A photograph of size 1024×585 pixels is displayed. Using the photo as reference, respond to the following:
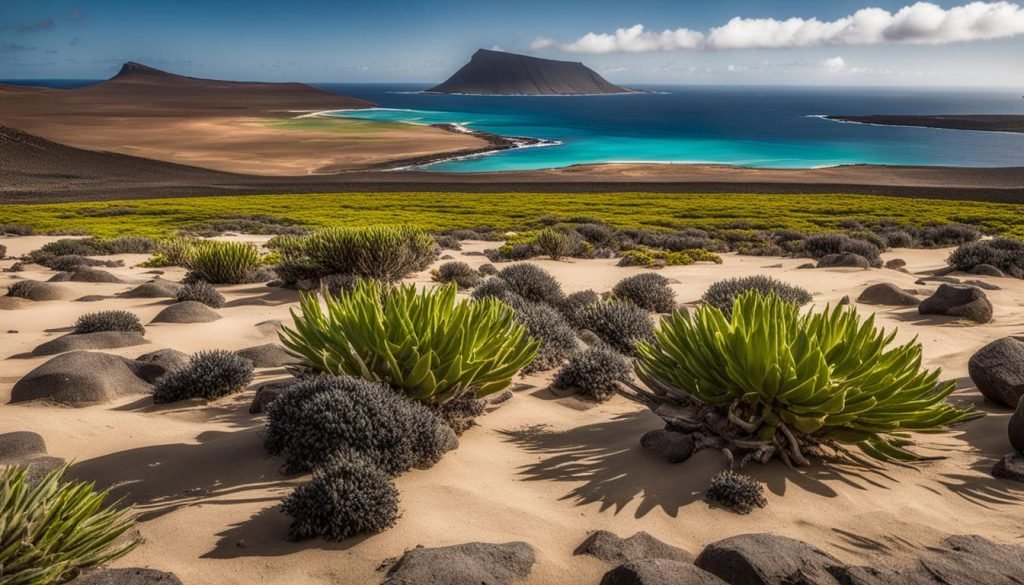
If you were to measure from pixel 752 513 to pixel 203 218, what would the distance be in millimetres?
31183

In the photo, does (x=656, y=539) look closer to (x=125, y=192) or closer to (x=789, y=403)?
(x=789, y=403)

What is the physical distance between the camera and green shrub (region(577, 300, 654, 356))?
7.71m

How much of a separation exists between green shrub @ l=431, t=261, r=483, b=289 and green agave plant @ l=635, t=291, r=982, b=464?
22.3ft

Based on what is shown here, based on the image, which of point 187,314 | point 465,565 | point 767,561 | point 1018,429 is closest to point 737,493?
point 767,561

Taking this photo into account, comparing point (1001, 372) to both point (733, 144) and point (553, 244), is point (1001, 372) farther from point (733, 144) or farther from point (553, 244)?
point (733, 144)

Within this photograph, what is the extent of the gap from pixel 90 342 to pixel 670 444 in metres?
5.62

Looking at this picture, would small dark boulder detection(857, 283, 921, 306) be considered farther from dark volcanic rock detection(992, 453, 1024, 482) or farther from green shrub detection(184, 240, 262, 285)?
green shrub detection(184, 240, 262, 285)

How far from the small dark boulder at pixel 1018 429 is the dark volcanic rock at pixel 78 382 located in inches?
242

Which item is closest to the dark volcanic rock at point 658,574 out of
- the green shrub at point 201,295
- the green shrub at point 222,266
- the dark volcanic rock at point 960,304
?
the dark volcanic rock at point 960,304

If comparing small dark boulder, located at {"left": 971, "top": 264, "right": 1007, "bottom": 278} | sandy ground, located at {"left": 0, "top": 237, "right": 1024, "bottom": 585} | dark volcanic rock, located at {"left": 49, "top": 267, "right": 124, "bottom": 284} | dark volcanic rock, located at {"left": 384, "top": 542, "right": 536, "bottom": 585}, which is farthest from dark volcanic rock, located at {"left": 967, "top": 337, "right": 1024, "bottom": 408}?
dark volcanic rock, located at {"left": 49, "top": 267, "right": 124, "bottom": 284}

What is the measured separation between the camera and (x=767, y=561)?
305 centimetres

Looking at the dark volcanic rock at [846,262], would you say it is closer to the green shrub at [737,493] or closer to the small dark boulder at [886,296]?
the small dark boulder at [886,296]

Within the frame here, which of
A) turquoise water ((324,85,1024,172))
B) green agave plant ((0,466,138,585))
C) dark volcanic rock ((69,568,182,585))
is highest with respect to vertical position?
green agave plant ((0,466,138,585))

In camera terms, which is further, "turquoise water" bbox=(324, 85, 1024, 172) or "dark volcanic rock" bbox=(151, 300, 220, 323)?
"turquoise water" bbox=(324, 85, 1024, 172)
